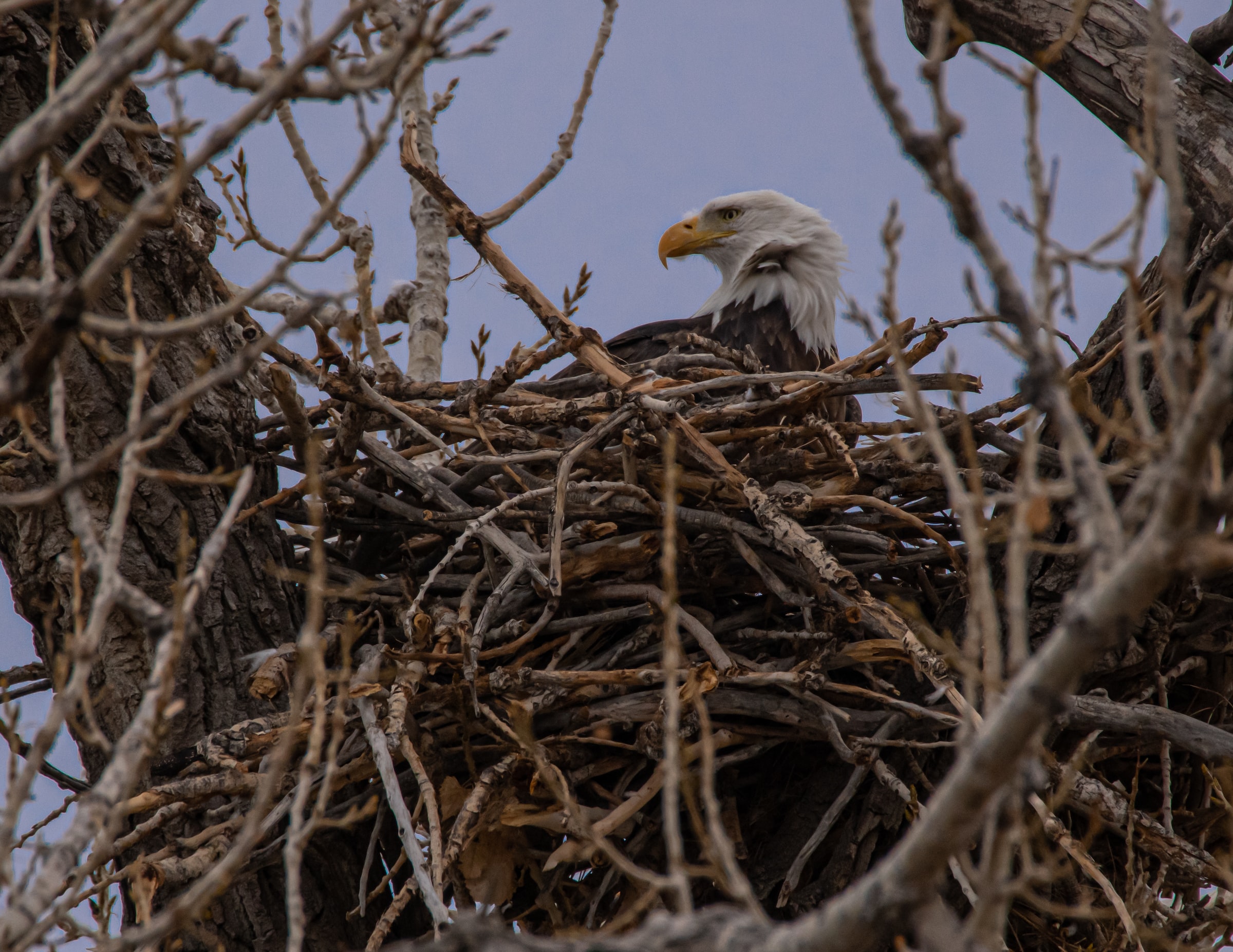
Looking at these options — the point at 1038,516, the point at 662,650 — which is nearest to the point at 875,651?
the point at 662,650

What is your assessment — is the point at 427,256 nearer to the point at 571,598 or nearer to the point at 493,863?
the point at 571,598

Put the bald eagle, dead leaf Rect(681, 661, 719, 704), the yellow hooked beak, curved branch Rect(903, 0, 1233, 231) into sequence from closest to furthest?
dead leaf Rect(681, 661, 719, 704) → curved branch Rect(903, 0, 1233, 231) → the bald eagle → the yellow hooked beak

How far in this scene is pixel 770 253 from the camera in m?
5.29

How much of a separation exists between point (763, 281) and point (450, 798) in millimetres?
2996

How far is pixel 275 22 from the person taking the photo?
4070mm

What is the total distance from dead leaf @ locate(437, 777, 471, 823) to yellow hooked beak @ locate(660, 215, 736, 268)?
3206 mm

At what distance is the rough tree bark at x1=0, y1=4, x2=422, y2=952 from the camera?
9.75 feet

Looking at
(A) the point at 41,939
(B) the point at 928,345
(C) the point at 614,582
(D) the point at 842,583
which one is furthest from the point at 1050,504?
(A) the point at 41,939

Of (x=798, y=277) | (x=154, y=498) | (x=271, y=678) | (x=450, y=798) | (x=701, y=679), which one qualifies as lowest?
(x=450, y=798)

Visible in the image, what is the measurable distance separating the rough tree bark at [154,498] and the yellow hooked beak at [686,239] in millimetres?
2661

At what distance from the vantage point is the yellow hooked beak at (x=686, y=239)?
5504mm

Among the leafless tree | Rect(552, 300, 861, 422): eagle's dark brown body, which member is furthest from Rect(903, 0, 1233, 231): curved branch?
Rect(552, 300, 861, 422): eagle's dark brown body

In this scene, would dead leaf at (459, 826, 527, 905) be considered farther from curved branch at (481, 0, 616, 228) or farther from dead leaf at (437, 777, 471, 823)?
curved branch at (481, 0, 616, 228)

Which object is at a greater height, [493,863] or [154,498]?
[154,498]
